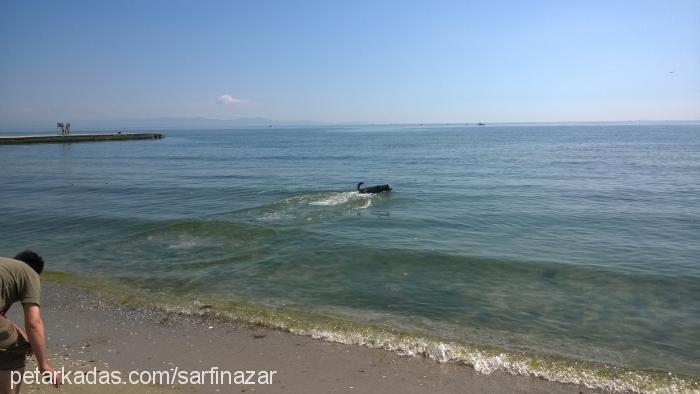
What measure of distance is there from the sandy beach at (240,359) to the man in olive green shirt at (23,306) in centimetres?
211

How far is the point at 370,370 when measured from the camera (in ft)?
23.8

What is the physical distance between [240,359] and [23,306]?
3.88 meters

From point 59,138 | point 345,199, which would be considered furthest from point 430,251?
point 59,138

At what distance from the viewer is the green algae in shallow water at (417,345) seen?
7207mm

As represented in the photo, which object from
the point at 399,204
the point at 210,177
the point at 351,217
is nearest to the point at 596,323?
the point at 351,217

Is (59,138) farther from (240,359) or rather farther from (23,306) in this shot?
(23,306)

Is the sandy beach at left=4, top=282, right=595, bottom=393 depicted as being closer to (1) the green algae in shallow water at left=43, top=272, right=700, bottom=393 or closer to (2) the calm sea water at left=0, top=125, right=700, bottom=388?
(1) the green algae in shallow water at left=43, top=272, right=700, bottom=393

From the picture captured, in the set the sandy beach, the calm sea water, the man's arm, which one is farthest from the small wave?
the man's arm

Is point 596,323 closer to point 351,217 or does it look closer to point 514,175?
point 351,217

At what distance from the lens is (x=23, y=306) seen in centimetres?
435

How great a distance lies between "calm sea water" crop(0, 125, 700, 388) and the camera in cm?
954

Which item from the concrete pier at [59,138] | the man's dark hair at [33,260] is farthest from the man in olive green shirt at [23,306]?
the concrete pier at [59,138]

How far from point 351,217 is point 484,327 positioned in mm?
11735

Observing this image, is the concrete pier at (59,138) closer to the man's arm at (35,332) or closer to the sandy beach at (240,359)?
the sandy beach at (240,359)
